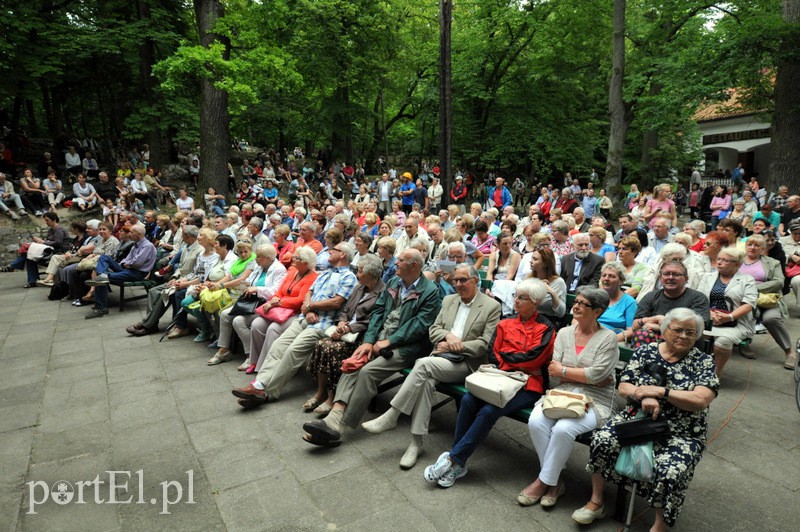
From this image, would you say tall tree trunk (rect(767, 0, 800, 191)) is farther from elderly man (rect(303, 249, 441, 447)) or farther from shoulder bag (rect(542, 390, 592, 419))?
shoulder bag (rect(542, 390, 592, 419))

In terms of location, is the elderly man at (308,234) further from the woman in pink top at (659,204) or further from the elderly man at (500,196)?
the elderly man at (500,196)

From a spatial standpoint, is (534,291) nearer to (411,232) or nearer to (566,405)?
(566,405)

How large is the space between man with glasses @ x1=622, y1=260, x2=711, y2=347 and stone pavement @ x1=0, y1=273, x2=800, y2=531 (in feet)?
3.22

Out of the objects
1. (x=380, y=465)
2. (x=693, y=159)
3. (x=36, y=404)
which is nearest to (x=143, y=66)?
(x=36, y=404)

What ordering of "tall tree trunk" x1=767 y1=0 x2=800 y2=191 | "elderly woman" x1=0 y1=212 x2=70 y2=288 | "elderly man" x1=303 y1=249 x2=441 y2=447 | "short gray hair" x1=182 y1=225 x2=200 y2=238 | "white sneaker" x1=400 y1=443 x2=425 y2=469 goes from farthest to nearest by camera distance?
"tall tree trunk" x1=767 y1=0 x2=800 y2=191, "elderly woman" x1=0 y1=212 x2=70 y2=288, "short gray hair" x1=182 y1=225 x2=200 y2=238, "elderly man" x1=303 y1=249 x2=441 y2=447, "white sneaker" x1=400 y1=443 x2=425 y2=469

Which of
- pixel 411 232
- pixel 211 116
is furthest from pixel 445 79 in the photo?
pixel 211 116

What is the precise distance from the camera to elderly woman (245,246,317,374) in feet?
16.9

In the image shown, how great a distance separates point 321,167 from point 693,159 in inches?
708

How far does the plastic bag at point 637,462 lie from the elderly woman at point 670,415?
0.06 meters

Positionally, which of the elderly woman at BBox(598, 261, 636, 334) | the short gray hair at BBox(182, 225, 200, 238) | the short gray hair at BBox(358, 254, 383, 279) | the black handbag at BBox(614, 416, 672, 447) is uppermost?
the short gray hair at BBox(182, 225, 200, 238)

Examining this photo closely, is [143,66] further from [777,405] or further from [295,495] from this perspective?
[777,405]

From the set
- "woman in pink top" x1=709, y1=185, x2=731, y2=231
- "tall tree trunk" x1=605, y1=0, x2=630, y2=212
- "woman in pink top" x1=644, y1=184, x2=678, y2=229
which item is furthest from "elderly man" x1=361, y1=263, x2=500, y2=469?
"tall tree trunk" x1=605, y1=0, x2=630, y2=212

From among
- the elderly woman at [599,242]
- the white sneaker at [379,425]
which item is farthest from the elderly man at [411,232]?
the white sneaker at [379,425]

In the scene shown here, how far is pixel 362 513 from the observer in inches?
118
